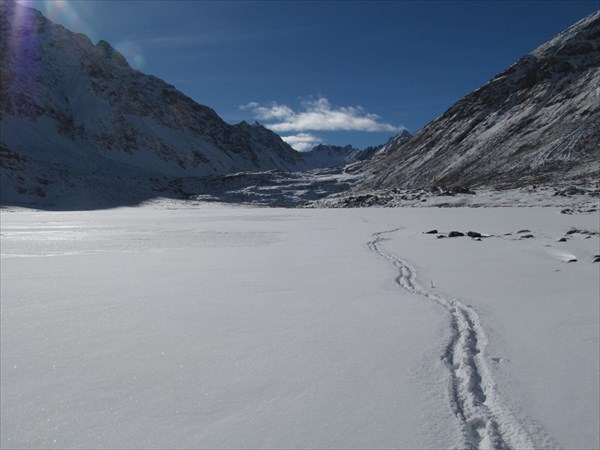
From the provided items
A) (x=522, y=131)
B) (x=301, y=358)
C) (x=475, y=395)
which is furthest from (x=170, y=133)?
(x=475, y=395)

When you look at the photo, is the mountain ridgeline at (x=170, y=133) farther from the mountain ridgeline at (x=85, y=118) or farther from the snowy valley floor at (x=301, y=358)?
the snowy valley floor at (x=301, y=358)

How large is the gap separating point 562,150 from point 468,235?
65449mm

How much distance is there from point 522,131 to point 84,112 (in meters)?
126

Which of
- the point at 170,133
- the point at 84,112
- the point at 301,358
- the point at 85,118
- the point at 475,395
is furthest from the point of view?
the point at 170,133

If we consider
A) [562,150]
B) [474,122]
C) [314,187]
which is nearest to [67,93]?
[314,187]

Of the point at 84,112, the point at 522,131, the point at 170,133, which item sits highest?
the point at 84,112

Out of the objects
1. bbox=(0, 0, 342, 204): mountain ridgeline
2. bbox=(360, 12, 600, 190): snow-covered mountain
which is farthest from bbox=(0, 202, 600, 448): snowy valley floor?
bbox=(0, 0, 342, 204): mountain ridgeline

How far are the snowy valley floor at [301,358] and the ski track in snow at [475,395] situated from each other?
16 millimetres

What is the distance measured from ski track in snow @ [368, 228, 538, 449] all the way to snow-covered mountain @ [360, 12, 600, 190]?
2405 inches

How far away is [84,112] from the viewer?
139875 mm

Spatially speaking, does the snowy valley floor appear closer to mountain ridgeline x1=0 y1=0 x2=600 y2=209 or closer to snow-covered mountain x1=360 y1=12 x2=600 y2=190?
snow-covered mountain x1=360 y1=12 x2=600 y2=190

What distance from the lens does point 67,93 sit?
472ft

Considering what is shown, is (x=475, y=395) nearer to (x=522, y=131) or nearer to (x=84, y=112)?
(x=522, y=131)

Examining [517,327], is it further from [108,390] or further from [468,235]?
[468,235]
